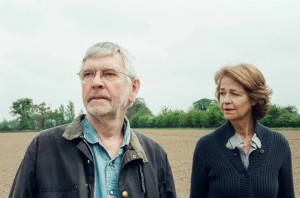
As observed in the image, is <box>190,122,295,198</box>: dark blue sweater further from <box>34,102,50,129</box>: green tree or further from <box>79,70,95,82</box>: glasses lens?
<box>34,102,50,129</box>: green tree

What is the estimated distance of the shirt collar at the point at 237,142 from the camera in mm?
3396

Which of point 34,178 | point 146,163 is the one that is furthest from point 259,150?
point 34,178

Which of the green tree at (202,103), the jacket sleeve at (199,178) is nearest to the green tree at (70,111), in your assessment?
the green tree at (202,103)

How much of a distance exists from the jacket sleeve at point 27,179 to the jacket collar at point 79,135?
0.26 meters

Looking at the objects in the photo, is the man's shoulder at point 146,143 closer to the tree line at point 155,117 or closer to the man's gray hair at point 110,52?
the man's gray hair at point 110,52

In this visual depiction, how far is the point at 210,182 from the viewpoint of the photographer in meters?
3.47

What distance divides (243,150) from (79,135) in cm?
155

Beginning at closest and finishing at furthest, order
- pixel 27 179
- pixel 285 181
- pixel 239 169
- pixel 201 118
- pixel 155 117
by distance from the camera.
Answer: pixel 27 179
pixel 239 169
pixel 285 181
pixel 201 118
pixel 155 117

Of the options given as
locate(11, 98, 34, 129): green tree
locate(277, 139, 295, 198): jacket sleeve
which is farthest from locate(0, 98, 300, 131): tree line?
locate(277, 139, 295, 198): jacket sleeve

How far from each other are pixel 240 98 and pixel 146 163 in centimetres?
111

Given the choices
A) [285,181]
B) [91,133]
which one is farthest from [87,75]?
[285,181]

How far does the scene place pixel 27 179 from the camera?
2.44m

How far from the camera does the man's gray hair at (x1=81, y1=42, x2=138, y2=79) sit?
2.73 metres

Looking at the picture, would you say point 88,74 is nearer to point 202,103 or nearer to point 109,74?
point 109,74
